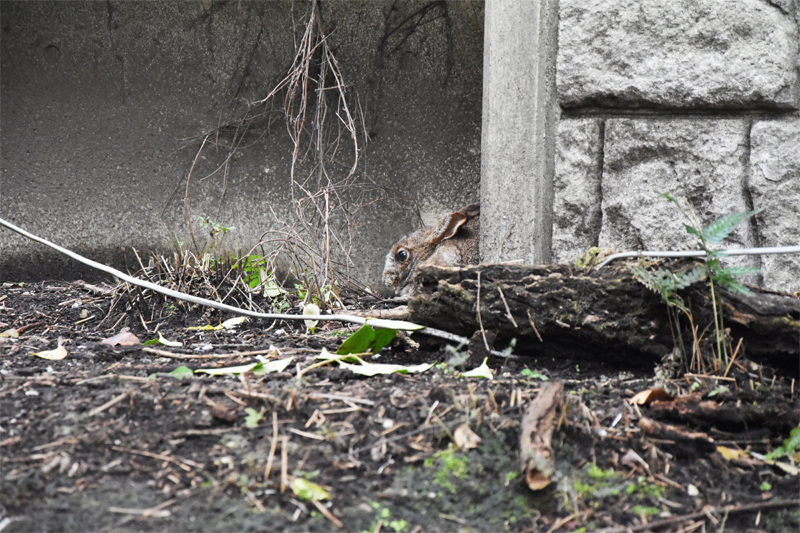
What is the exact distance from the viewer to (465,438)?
158 cm

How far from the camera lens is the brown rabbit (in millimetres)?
4004

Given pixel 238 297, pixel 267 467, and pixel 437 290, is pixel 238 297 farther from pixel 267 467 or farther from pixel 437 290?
pixel 267 467

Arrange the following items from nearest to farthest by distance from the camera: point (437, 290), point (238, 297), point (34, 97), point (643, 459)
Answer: point (643, 459) → point (437, 290) → point (238, 297) → point (34, 97)

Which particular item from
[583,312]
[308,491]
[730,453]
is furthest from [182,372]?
A: [730,453]

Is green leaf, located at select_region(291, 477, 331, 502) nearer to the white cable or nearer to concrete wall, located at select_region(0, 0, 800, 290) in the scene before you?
the white cable

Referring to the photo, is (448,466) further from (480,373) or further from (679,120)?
(679,120)

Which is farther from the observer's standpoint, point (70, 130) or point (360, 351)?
point (70, 130)

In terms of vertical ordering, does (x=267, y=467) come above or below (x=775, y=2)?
below

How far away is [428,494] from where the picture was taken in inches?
58.1

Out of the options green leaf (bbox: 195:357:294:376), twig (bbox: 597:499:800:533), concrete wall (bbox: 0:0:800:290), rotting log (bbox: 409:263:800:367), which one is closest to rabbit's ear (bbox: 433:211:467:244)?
concrete wall (bbox: 0:0:800:290)

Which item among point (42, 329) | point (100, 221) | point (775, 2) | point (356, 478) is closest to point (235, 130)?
point (100, 221)

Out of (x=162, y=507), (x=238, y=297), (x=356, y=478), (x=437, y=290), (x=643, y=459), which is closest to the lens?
(x=162, y=507)

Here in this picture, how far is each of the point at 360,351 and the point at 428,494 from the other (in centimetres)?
92

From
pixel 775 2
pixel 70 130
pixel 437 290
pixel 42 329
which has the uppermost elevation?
pixel 775 2
